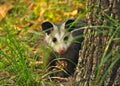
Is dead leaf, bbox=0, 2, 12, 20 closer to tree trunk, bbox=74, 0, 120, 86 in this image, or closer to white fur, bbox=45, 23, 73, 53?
white fur, bbox=45, 23, 73, 53

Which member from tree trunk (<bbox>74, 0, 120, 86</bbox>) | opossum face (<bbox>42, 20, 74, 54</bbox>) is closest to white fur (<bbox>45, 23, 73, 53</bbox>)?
opossum face (<bbox>42, 20, 74, 54</bbox>)

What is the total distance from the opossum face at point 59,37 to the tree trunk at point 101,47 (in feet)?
3.97

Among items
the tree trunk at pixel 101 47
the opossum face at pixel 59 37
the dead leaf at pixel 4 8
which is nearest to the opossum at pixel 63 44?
the opossum face at pixel 59 37

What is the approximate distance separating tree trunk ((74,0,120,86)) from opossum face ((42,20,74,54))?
121 cm

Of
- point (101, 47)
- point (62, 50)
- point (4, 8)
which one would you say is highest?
point (101, 47)

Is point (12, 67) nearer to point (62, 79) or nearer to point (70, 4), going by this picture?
point (62, 79)

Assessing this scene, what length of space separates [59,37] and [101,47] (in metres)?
2.00

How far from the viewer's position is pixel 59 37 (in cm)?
657

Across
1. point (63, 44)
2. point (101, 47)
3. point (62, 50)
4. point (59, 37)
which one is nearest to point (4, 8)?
point (59, 37)

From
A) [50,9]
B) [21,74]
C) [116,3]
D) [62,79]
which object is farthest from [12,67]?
[50,9]

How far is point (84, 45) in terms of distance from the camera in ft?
16.4

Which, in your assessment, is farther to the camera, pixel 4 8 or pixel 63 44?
pixel 4 8

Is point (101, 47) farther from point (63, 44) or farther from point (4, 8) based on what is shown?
point (4, 8)

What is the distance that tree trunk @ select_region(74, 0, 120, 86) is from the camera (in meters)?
4.38
